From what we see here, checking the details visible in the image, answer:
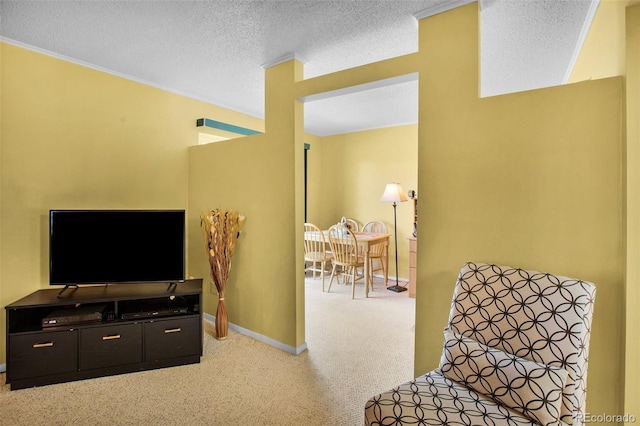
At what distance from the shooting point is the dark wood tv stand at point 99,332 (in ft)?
7.06

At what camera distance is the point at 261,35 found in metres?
2.27

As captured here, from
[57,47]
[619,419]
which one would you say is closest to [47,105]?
[57,47]

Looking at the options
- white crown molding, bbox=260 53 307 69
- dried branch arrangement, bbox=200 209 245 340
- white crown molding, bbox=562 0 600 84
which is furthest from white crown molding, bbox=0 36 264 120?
white crown molding, bbox=562 0 600 84

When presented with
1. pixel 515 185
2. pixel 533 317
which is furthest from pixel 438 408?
pixel 515 185

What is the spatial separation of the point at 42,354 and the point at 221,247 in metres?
1.38

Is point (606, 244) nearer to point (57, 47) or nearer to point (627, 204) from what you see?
point (627, 204)

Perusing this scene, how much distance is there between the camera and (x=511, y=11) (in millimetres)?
1943

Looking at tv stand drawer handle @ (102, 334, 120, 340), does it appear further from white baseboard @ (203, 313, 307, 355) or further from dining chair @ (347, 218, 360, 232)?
dining chair @ (347, 218, 360, 232)

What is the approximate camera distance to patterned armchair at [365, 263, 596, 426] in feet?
4.08

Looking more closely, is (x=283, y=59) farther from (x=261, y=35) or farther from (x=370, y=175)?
(x=370, y=175)

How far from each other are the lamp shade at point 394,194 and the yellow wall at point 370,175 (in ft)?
1.04

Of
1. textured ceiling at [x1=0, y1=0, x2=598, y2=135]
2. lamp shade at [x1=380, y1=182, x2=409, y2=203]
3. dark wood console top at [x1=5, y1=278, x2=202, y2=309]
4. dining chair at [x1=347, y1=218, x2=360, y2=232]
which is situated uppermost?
textured ceiling at [x1=0, y1=0, x2=598, y2=135]

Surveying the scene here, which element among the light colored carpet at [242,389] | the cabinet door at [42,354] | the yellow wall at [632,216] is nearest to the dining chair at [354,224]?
the light colored carpet at [242,389]

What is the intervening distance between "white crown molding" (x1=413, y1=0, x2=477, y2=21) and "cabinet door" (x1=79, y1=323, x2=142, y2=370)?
9.37 feet
